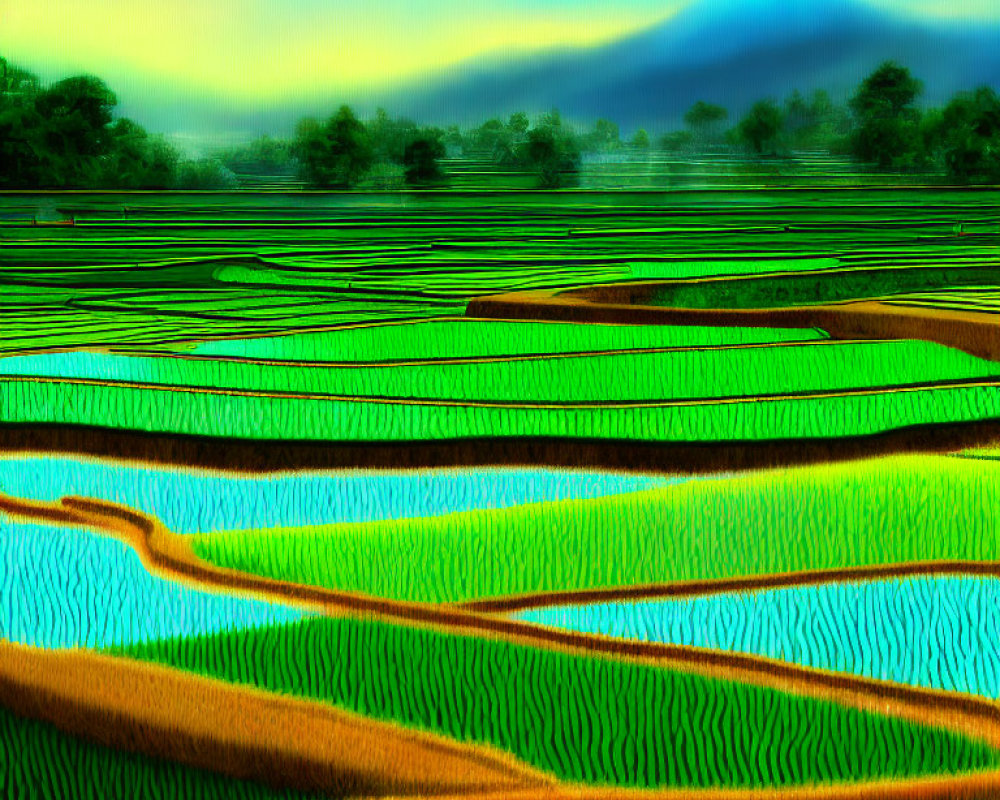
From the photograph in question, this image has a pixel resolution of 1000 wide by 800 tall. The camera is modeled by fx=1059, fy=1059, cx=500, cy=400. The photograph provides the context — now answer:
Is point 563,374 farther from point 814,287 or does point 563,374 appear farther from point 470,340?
point 814,287

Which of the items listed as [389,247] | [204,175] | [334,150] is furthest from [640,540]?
[204,175]

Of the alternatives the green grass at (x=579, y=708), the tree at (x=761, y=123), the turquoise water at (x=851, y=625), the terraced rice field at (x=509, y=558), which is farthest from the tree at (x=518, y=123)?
the green grass at (x=579, y=708)

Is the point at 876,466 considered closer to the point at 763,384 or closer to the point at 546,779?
the point at 763,384

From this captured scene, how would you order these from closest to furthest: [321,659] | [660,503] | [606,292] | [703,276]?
[321,659]
[660,503]
[606,292]
[703,276]

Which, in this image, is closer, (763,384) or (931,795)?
(931,795)

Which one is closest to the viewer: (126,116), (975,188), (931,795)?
(931,795)

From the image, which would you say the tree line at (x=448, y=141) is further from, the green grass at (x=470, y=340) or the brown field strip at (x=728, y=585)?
the brown field strip at (x=728, y=585)

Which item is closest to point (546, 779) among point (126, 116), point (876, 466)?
point (876, 466)

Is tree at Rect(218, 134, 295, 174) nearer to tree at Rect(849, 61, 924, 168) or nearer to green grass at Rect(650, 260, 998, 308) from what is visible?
tree at Rect(849, 61, 924, 168)
